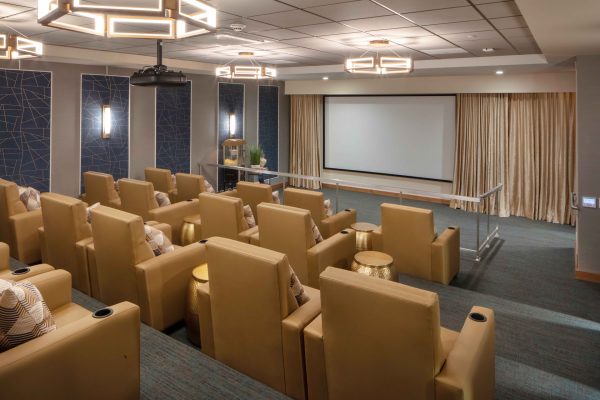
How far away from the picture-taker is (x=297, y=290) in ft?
9.12

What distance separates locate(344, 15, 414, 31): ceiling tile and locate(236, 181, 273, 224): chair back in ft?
7.34

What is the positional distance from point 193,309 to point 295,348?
1104 millimetres

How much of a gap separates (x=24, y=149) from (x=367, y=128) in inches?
268

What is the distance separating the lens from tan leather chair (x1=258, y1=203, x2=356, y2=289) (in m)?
4.04

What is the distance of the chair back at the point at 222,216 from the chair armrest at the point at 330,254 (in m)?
0.99

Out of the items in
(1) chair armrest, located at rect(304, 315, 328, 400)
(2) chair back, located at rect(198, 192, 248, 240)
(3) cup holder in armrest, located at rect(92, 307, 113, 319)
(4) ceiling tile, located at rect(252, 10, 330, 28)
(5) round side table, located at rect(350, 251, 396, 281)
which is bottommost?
(1) chair armrest, located at rect(304, 315, 328, 400)

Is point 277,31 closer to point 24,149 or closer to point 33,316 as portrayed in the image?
point 33,316

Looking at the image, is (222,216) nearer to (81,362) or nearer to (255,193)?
(255,193)

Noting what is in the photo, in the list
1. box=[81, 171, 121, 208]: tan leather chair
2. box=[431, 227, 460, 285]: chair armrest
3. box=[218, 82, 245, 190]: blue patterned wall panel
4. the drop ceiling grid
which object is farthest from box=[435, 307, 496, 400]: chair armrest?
box=[218, 82, 245, 190]: blue patterned wall panel

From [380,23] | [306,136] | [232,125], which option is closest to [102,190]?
[232,125]

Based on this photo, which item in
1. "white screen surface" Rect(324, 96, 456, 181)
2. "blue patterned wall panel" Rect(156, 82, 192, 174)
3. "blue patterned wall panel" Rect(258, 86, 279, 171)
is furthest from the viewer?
"blue patterned wall panel" Rect(258, 86, 279, 171)

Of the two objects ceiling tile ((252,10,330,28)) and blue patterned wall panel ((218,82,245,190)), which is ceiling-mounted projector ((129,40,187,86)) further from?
blue patterned wall panel ((218,82,245,190))

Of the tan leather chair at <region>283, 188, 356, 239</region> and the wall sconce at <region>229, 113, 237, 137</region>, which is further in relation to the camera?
the wall sconce at <region>229, 113, 237, 137</region>

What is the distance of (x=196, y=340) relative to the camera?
336cm
